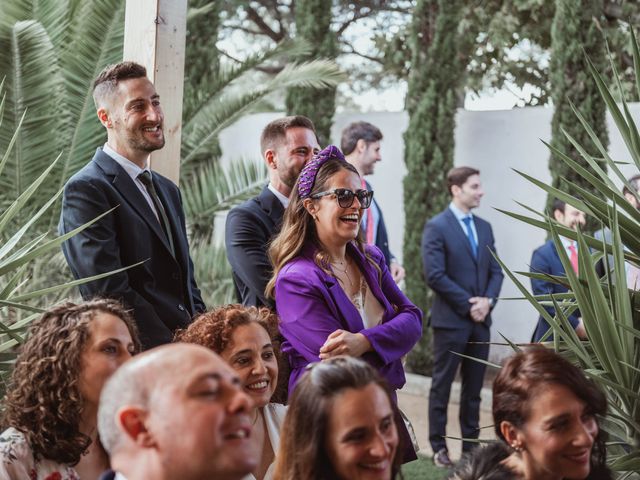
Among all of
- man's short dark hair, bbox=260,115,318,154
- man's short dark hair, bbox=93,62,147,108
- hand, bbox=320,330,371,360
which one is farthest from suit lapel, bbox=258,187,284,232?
hand, bbox=320,330,371,360

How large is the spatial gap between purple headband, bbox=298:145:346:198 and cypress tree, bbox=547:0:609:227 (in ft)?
20.0

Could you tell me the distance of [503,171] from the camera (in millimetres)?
10805

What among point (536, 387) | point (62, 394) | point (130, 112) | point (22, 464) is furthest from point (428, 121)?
point (22, 464)

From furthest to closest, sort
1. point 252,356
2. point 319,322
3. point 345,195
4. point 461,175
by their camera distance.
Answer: point 461,175 < point 345,195 < point 319,322 < point 252,356

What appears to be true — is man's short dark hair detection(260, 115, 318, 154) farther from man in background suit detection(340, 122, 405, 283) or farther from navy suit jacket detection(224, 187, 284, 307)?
man in background suit detection(340, 122, 405, 283)

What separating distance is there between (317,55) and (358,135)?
188 inches

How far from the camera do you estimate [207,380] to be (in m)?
1.92

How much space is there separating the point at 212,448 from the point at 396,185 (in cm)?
974

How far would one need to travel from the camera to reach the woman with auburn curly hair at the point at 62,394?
111 inches

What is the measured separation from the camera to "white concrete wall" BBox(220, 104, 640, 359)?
1053cm

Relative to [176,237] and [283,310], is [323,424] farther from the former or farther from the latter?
[176,237]

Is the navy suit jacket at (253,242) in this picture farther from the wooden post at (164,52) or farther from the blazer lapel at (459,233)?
the blazer lapel at (459,233)

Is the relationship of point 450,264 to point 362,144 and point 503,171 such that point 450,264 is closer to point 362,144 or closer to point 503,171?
point 362,144

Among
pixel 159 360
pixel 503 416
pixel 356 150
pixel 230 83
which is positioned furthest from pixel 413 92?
pixel 159 360
